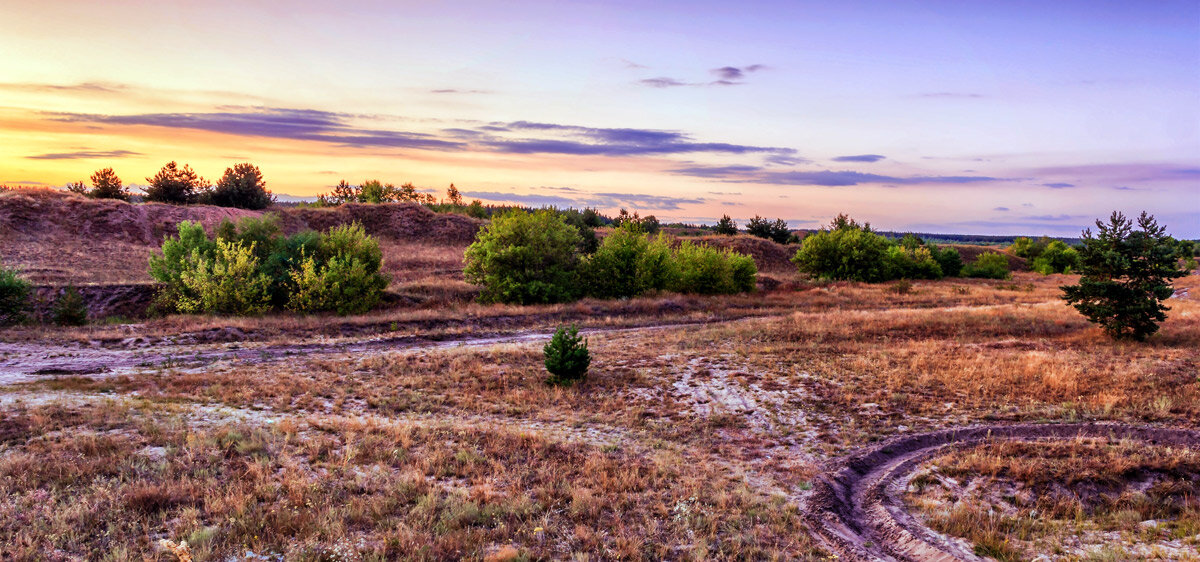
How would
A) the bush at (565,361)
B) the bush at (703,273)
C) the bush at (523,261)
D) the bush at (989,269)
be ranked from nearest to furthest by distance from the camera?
the bush at (565,361) < the bush at (523,261) < the bush at (703,273) < the bush at (989,269)

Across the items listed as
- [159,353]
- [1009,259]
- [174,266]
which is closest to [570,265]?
[174,266]

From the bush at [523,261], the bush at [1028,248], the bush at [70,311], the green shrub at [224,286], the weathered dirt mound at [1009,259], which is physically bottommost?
the bush at [70,311]

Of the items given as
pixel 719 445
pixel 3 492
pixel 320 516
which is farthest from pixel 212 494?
pixel 719 445

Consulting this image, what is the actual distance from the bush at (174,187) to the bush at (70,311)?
2918 centimetres

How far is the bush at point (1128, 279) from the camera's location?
18.8m

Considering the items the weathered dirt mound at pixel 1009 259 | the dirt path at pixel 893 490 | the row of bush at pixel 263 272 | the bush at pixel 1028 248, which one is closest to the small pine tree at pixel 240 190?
the row of bush at pixel 263 272

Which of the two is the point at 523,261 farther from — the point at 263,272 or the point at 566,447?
the point at 566,447

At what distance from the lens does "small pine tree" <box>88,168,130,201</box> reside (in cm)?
4581

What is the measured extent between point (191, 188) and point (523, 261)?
37.0 metres

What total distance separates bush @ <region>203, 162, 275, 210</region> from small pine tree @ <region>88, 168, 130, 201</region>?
5828 mm

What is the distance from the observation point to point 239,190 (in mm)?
51281

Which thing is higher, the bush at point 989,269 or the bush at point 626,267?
the bush at point 989,269

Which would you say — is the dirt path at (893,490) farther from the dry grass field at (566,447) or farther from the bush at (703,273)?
the bush at (703,273)

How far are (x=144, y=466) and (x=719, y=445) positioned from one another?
945 cm
